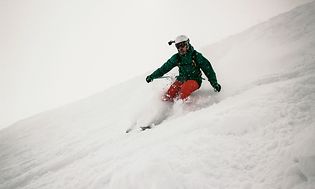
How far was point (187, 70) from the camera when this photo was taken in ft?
22.8

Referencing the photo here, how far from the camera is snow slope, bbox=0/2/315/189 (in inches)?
134

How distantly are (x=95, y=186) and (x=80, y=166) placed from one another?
1.17 meters

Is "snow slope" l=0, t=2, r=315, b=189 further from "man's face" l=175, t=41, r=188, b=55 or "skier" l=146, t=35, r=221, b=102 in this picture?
"man's face" l=175, t=41, r=188, b=55

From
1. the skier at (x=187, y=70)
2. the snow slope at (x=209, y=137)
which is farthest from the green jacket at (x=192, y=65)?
the snow slope at (x=209, y=137)

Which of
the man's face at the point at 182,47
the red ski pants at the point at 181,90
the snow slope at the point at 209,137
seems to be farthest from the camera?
the man's face at the point at 182,47

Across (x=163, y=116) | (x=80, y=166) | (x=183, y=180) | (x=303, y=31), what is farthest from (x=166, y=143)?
(x=303, y=31)

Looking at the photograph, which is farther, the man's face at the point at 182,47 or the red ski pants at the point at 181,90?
the man's face at the point at 182,47

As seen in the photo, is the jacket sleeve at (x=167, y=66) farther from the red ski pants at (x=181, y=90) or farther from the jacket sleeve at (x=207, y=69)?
the jacket sleeve at (x=207, y=69)

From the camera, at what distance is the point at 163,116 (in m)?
6.55

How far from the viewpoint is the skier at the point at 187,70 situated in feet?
21.6

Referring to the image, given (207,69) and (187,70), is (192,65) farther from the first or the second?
(207,69)

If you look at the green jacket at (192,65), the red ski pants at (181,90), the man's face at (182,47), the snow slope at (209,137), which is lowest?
the snow slope at (209,137)

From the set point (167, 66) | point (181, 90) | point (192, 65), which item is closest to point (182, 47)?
point (192, 65)

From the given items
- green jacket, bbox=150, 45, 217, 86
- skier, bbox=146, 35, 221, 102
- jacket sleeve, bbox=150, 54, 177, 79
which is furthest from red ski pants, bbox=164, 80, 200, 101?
jacket sleeve, bbox=150, 54, 177, 79
